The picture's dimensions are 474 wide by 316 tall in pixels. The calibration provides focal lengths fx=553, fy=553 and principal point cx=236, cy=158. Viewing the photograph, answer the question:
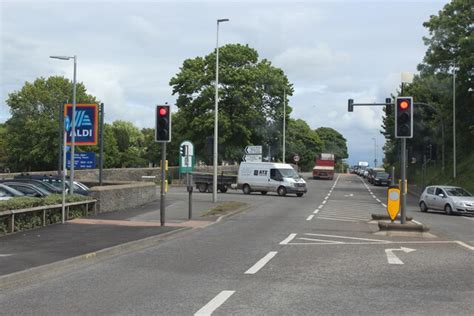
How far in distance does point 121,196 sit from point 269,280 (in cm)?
1621

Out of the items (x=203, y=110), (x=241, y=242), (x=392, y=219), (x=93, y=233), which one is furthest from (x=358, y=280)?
(x=203, y=110)

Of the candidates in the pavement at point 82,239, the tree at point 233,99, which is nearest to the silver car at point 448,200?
the pavement at point 82,239

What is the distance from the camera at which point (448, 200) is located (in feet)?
88.8

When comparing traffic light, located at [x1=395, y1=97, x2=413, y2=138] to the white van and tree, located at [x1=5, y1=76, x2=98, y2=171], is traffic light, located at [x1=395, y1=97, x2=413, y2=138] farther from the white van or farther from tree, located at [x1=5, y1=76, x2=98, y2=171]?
tree, located at [x1=5, y1=76, x2=98, y2=171]

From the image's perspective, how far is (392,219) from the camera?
18469mm

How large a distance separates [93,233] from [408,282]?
30.2 feet

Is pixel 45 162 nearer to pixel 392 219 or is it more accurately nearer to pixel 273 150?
pixel 273 150

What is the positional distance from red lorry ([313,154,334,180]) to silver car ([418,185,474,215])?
4717 centimetres

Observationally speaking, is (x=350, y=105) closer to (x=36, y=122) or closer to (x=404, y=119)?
(x=404, y=119)

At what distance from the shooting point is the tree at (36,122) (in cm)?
6375

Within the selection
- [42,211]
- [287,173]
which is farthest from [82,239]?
[287,173]

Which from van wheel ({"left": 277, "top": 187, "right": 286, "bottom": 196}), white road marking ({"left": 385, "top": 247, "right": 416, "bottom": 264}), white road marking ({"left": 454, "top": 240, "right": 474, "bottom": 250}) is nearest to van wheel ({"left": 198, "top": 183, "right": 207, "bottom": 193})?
van wheel ({"left": 277, "top": 187, "right": 286, "bottom": 196})

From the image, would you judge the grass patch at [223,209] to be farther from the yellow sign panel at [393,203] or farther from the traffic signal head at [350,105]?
the traffic signal head at [350,105]

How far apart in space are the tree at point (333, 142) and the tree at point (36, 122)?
316 feet
